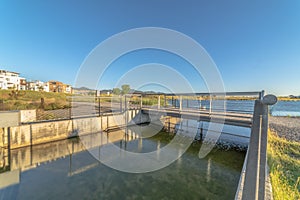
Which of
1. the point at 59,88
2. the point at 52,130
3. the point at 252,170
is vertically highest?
the point at 59,88

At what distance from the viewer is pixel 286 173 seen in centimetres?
257

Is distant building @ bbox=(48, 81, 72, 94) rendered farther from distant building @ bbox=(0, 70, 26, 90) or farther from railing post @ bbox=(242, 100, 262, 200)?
railing post @ bbox=(242, 100, 262, 200)

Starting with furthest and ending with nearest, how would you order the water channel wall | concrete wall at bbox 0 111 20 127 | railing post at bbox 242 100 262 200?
the water channel wall
concrete wall at bbox 0 111 20 127
railing post at bbox 242 100 262 200

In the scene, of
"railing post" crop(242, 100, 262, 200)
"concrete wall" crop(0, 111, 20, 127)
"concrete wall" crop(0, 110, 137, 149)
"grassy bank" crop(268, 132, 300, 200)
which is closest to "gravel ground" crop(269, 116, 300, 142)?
"grassy bank" crop(268, 132, 300, 200)

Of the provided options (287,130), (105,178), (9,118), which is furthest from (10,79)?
(287,130)

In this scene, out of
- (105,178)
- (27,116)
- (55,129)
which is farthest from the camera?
(55,129)

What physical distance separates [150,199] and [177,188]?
0.62 meters

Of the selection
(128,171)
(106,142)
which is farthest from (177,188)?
(106,142)

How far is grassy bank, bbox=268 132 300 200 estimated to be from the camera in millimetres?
1786

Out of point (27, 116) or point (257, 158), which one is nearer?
point (257, 158)

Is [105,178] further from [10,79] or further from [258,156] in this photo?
[10,79]

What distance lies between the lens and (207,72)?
6035 millimetres

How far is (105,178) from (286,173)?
11.7 feet

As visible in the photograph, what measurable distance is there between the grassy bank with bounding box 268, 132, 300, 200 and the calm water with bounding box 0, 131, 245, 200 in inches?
31.9
